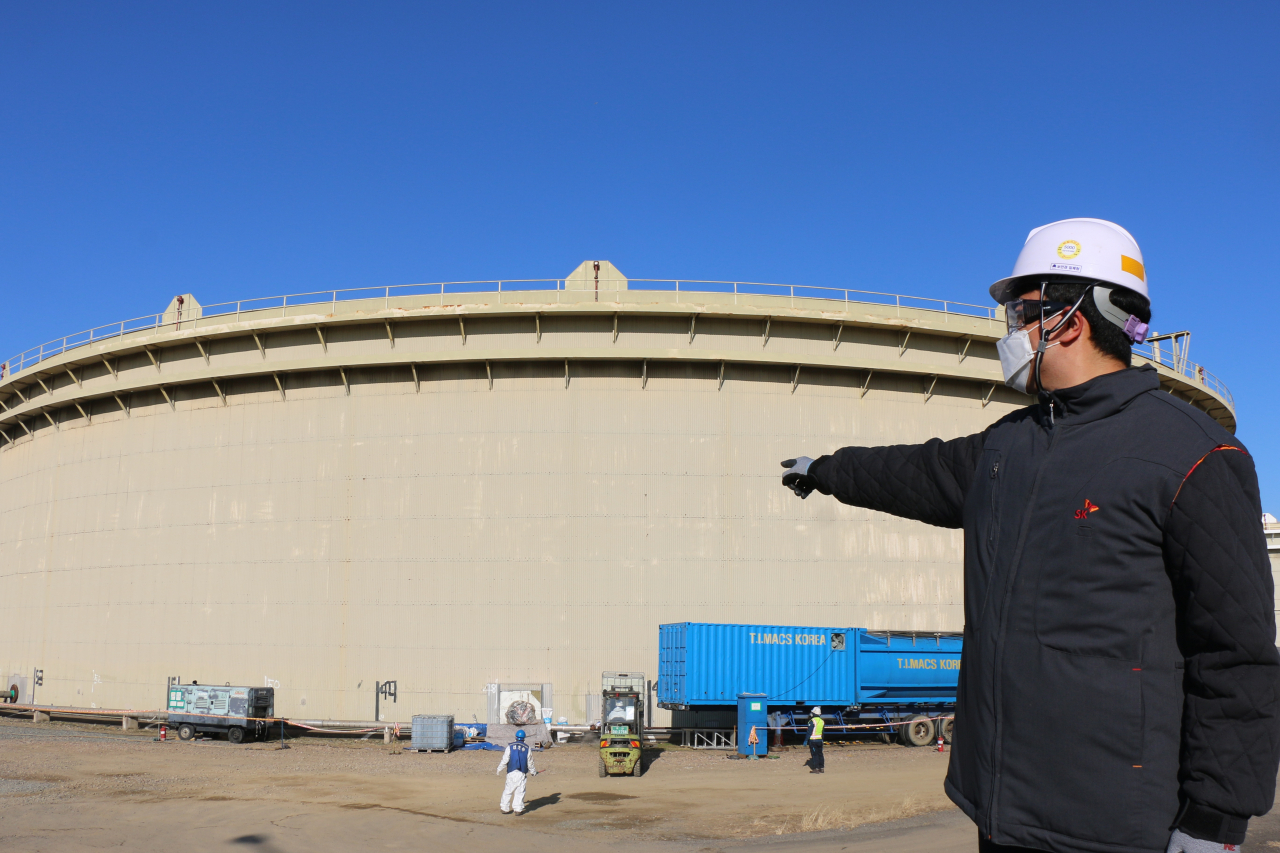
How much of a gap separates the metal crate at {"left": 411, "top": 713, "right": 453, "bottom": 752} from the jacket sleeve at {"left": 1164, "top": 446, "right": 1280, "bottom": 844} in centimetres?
2673

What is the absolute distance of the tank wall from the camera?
29.4 meters

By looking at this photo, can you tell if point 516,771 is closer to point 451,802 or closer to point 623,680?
point 451,802

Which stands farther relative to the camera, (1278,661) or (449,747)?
(449,747)

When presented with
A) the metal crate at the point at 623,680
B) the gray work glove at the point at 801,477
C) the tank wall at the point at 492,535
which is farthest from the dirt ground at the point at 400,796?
the gray work glove at the point at 801,477

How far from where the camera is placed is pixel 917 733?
94.6 feet

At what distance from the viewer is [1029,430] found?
2936 mm

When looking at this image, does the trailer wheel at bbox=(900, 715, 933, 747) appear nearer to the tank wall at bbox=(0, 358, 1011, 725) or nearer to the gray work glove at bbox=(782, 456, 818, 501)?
the tank wall at bbox=(0, 358, 1011, 725)

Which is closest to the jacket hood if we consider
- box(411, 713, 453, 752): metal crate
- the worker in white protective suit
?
the worker in white protective suit

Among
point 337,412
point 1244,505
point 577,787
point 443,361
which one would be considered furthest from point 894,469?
point 337,412

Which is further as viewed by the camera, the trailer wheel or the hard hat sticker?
the trailer wheel

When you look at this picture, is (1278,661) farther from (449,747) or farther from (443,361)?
(443,361)

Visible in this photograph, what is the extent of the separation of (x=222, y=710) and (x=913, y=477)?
30.6 metres

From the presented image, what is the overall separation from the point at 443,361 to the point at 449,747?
1234cm

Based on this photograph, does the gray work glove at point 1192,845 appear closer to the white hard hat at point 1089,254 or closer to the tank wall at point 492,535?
the white hard hat at point 1089,254
